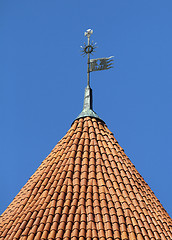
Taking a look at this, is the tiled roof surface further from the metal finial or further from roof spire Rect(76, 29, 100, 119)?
the metal finial

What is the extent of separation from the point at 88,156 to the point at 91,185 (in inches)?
42.0

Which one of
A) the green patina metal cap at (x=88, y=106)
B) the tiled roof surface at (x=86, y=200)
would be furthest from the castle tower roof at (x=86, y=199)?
the green patina metal cap at (x=88, y=106)

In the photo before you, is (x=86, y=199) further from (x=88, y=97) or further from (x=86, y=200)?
(x=88, y=97)

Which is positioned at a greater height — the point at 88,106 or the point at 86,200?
the point at 88,106

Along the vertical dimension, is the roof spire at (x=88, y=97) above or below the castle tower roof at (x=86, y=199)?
above

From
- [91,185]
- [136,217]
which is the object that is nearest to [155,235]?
[136,217]

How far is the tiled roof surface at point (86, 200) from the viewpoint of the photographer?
30.4ft

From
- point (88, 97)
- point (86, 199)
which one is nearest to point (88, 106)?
point (88, 97)

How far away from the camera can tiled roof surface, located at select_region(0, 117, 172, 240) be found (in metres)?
9.28

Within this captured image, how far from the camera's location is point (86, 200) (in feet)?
32.3

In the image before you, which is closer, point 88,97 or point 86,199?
point 86,199

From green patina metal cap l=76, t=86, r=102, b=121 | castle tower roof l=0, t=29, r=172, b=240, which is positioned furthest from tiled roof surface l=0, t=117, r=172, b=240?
green patina metal cap l=76, t=86, r=102, b=121

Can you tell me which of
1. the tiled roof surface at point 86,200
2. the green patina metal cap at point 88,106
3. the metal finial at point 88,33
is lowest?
the tiled roof surface at point 86,200

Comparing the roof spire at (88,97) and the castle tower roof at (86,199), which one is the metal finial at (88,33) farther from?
the castle tower roof at (86,199)
